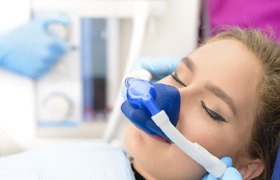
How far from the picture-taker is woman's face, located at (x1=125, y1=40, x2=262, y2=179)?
0.89m

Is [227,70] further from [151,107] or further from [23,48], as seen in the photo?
[23,48]

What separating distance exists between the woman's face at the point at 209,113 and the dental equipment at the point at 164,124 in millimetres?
38

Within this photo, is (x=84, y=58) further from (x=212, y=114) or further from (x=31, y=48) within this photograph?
(x=212, y=114)

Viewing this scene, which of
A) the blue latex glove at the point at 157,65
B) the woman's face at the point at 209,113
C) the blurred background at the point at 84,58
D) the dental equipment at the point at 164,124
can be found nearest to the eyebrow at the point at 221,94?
the woman's face at the point at 209,113

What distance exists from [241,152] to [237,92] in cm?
14

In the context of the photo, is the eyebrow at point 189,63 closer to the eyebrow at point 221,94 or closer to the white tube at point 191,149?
the eyebrow at point 221,94

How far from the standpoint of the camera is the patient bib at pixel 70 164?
3.14 ft

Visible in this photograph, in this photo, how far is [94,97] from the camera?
1.26 m

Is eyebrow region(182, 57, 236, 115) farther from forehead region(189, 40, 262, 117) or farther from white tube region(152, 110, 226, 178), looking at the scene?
white tube region(152, 110, 226, 178)

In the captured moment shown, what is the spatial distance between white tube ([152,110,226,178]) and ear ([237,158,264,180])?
0.11 metres

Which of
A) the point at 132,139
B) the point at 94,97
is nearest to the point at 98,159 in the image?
the point at 132,139

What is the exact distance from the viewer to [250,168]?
0.98 metres

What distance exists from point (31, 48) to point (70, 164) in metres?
0.37

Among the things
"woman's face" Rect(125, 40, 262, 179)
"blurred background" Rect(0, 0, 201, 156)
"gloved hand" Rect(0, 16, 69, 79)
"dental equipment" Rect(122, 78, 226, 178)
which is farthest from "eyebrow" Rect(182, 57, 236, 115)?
"gloved hand" Rect(0, 16, 69, 79)
